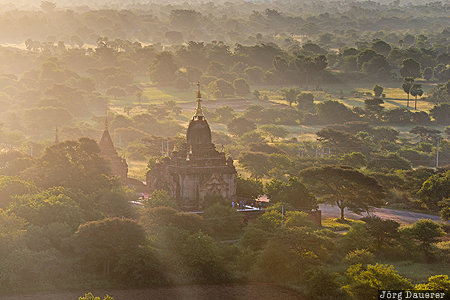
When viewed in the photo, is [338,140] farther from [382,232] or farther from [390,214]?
[382,232]

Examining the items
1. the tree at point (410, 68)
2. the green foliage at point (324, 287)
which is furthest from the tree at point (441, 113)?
the green foliage at point (324, 287)

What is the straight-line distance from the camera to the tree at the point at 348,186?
5206cm

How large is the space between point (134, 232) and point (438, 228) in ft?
62.2

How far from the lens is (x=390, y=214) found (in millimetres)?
56938

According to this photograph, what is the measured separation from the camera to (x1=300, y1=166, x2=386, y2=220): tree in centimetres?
5206

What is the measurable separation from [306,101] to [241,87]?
52.9 ft

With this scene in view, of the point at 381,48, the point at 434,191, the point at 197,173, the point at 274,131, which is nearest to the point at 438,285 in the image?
the point at 197,173

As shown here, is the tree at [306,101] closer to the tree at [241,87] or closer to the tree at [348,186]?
the tree at [241,87]

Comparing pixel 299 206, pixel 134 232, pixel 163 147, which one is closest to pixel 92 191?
pixel 134 232

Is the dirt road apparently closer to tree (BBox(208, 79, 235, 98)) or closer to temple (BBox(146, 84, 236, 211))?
temple (BBox(146, 84, 236, 211))

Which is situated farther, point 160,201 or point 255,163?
point 255,163

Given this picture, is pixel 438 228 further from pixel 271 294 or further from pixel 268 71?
pixel 268 71

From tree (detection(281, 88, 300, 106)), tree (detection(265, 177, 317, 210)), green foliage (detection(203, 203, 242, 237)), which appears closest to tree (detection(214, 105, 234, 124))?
tree (detection(281, 88, 300, 106))

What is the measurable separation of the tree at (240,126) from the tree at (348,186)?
139 ft
